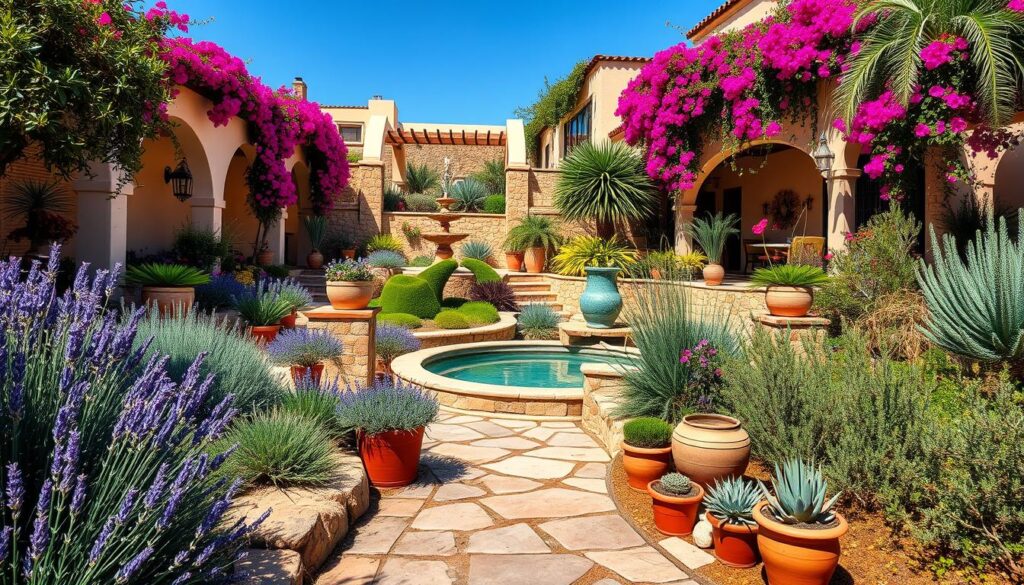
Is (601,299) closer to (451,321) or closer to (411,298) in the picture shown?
(451,321)

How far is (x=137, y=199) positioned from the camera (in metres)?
10.6

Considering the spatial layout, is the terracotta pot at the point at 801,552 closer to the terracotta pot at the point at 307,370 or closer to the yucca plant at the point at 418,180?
the terracotta pot at the point at 307,370

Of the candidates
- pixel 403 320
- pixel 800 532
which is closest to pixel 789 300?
pixel 800 532

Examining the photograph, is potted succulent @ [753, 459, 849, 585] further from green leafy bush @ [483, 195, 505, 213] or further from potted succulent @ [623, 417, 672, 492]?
green leafy bush @ [483, 195, 505, 213]

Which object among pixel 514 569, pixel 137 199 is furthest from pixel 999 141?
pixel 137 199

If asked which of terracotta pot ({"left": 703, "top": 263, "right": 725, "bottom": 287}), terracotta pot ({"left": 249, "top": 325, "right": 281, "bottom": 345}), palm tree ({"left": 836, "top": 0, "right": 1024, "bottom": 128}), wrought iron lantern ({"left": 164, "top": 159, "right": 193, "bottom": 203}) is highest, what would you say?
palm tree ({"left": 836, "top": 0, "right": 1024, "bottom": 128})

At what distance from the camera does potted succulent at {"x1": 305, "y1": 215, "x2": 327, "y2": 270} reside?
14.8 metres

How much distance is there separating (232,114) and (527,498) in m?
8.53

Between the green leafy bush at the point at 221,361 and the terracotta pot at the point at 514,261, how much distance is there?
424 inches

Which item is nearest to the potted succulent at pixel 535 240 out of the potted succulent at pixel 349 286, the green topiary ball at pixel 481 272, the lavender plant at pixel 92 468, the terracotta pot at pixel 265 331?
the green topiary ball at pixel 481 272

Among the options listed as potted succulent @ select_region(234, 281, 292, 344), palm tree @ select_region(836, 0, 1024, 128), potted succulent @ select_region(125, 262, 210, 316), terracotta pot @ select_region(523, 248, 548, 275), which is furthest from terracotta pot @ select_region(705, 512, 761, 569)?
terracotta pot @ select_region(523, 248, 548, 275)

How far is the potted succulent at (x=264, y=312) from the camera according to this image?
7.63m

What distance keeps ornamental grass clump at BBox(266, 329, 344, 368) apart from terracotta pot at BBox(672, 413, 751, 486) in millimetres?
3490

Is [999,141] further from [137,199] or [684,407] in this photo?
[137,199]
